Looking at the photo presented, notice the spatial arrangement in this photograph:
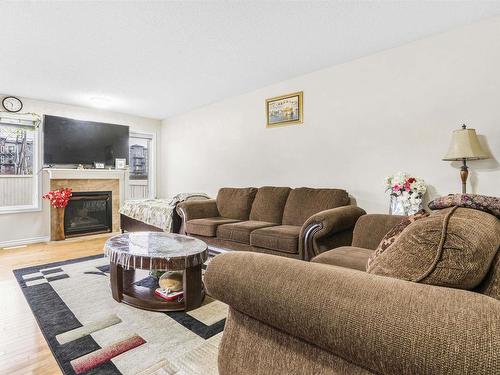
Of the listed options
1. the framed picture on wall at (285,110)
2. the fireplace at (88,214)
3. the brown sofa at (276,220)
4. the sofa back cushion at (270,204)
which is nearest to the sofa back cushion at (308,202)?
the brown sofa at (276,220)

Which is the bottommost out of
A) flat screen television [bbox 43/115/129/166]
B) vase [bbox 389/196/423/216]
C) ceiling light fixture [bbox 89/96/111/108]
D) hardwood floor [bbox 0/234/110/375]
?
hardwood floor [bbox 0/234/110/375]

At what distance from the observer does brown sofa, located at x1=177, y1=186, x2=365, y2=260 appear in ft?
8.22

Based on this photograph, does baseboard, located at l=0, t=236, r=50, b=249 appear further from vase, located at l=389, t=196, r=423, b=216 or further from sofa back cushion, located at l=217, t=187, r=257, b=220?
vase, located at l=389, t=196, r=423, b=216

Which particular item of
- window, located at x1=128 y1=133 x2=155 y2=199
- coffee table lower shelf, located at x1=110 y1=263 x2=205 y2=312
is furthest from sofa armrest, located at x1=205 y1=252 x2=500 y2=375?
window, located at x1=128 y1=133 x2=155 y2=199

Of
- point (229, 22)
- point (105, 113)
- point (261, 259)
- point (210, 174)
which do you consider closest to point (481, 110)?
point (229, 22)

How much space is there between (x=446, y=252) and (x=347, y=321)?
0.34m

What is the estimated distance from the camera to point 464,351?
0.57 meters

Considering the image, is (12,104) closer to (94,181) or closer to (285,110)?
(94,181)

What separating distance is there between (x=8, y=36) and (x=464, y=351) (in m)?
3.72

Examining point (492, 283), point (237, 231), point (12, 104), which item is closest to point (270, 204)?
point (237, 231)

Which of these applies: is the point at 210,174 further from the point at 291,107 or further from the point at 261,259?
the point at 261,259

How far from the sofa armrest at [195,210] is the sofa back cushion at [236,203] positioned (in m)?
0.14

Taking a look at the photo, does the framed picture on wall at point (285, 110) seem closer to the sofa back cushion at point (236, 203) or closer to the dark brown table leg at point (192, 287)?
the sofa back cushion at point (236, 203)

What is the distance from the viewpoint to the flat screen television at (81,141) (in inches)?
185
